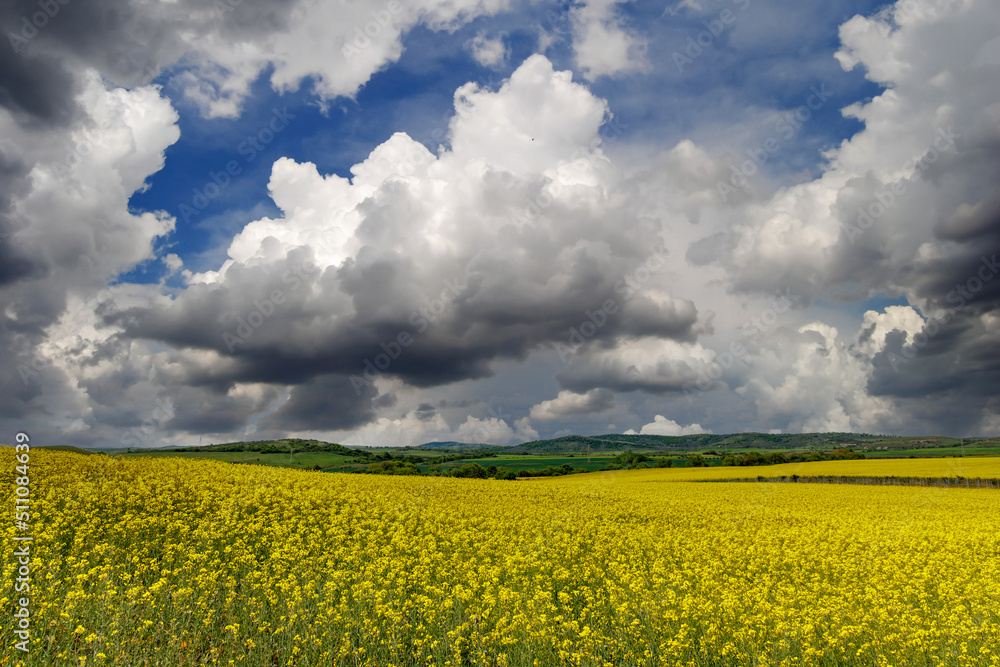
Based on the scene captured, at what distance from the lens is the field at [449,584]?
26.3 feet

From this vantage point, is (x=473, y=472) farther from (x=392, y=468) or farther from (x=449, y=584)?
(x=449, y=584)

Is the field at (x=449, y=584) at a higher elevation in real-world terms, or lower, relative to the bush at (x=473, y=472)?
higher

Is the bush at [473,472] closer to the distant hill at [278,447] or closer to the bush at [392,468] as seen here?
the bush at [392,468]

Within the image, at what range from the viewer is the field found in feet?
26.3

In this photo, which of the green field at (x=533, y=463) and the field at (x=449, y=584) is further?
the green field at (x=533, y=463)

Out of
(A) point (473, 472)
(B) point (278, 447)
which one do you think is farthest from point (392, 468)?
(B) point (278, 447)

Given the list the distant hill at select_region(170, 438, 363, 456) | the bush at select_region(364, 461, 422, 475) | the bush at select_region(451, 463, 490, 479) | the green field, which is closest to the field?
the bush at select_region(364, 461, 422, 475)

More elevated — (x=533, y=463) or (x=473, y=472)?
(x=473, y=472)

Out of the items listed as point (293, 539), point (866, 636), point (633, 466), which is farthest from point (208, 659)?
point (633, 466)

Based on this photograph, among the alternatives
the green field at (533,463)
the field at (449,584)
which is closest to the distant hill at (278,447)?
the green field at (533,463)

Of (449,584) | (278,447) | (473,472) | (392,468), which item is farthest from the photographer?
(278,447)

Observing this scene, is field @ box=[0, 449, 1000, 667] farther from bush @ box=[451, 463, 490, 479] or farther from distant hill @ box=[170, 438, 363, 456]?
distant hill @ box=[170, 438, 363, 456]

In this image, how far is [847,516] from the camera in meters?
25.9

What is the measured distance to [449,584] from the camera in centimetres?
1098
